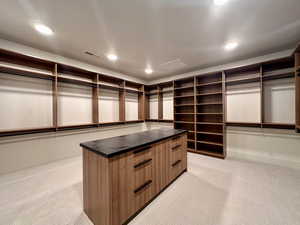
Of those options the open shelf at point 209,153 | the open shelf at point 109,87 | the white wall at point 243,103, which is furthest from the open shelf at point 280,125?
the open shelf at point 109,87

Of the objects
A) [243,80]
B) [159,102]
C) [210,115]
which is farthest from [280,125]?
[159,102]

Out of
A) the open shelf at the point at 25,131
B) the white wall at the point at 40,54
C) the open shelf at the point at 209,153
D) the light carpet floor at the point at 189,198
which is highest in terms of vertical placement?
the white wall at the point at 40,54

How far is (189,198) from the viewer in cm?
175

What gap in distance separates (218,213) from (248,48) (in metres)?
3.23

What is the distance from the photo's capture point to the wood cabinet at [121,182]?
117 cm

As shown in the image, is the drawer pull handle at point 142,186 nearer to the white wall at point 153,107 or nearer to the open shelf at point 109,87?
the open shelf at point 109,87

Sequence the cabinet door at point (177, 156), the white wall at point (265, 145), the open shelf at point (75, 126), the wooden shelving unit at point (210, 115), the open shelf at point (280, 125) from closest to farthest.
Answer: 1. the cabinet door at point (177, 156)
2. the open shelf at point (280, 125)
3. the white wall at point (265, 145)
4. the open shelf at point (75, 126)
5. the wooden shelving unit at point (210, 115)

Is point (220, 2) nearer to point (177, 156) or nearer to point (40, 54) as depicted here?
point (177, 156)

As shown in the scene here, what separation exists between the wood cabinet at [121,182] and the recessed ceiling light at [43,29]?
2.15 m

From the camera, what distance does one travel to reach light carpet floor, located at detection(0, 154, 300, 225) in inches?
55.6

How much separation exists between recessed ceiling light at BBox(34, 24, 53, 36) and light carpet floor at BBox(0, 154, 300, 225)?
8.70 ft

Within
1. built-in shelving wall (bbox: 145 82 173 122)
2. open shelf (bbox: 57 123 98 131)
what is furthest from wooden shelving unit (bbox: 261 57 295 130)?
open shelf (bbox: 57 123 98 131)

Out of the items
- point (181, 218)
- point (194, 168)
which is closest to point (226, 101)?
point (194, 168)

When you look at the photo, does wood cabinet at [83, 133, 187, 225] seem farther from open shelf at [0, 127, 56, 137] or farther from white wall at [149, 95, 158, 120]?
white wall at [149, 95, 158, 120]
